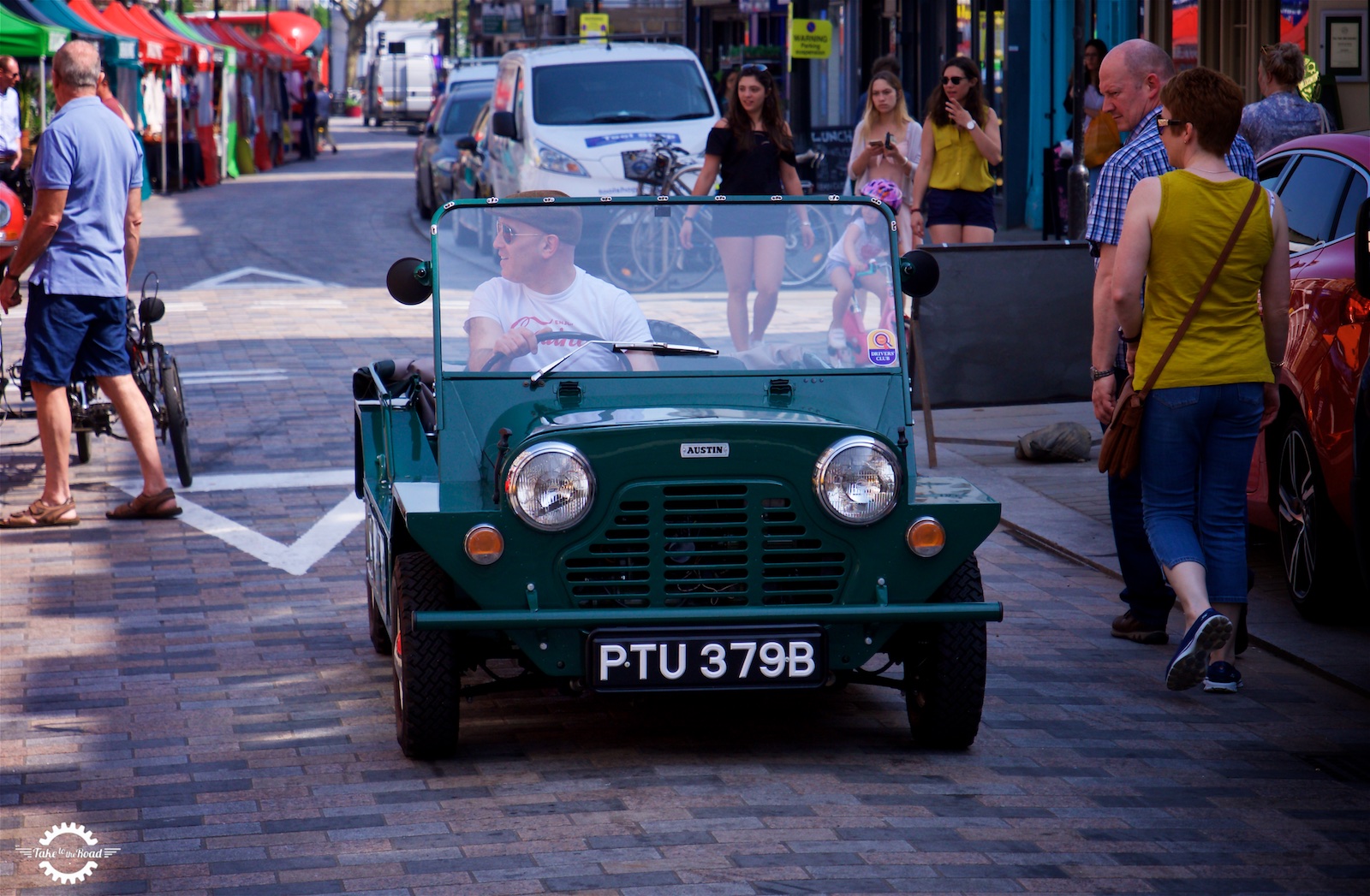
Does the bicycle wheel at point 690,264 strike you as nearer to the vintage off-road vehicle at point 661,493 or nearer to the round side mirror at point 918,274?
the vintage off-road vehicle at point 661,493

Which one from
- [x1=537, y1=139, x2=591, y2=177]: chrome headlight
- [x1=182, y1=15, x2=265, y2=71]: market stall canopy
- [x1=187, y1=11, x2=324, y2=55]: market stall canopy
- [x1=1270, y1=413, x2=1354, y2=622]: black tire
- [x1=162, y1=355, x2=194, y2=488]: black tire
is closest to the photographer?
[x1=1270, y1=413, x2=1354, y2=622]: black tire

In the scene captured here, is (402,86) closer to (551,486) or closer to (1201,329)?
(1201,329)

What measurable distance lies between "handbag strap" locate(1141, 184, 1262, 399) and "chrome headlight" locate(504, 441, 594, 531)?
1733 mm

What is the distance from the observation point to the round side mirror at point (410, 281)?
530 centimetres

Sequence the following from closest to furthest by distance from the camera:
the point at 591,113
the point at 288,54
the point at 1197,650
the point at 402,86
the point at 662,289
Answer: the point at 1197,650 < the point at 662,289 < the point at 591,113 < the point at 288,54 < the point at 402,86

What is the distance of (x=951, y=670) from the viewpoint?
483cm

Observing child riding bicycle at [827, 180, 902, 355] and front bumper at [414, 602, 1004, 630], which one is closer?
front bumper at [414, 602, 1004, 630]

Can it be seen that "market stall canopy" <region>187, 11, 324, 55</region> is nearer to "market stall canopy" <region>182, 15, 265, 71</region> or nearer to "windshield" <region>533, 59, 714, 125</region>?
"market stall canopy" <region>182, 15, 265, 71</region>

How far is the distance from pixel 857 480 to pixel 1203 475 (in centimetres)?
127

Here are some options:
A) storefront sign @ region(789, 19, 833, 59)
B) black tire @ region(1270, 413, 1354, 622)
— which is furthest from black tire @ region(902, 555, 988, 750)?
storefront sign @ region(789, 19, 833, 59)

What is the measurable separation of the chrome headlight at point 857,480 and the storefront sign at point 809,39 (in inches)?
592

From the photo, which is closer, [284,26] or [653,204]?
[653,204]

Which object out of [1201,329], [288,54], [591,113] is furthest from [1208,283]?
[288,54]

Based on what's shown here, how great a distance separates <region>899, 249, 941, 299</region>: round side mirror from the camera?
17.6 ft
